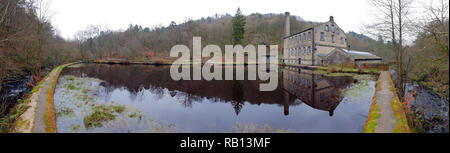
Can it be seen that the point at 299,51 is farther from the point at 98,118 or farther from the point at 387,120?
the point at 98,118

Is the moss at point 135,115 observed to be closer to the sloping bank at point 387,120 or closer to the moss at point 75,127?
the moss at point 75,127

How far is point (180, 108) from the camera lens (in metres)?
8.87

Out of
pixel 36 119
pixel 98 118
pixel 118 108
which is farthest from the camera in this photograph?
pixel 118 108

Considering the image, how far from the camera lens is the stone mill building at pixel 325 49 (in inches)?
1011

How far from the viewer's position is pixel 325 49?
95.7ft

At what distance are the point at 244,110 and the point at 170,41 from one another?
5061cm

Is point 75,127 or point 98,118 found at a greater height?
point 98,118

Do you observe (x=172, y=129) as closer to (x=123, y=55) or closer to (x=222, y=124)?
(x=222, y=124)

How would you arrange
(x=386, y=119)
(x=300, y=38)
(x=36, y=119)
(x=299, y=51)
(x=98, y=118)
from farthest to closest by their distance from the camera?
(x=299, y=51), (x=300, y=38), (x=98, y=118), (x=36, y=119), (x=386, y=119)

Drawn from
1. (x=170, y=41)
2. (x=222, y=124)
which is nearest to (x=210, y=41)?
(x=170, y=41)

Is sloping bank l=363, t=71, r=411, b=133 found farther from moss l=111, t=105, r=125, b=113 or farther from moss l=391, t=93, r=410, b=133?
moss l=111, t=105, r=125, b=113

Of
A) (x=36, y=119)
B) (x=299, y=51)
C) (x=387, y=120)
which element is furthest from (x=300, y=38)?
(x=36, y=119)

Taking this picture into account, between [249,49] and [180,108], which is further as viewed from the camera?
[249,49]

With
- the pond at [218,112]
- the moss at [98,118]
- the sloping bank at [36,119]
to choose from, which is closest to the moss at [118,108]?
the pond at [218,112]
